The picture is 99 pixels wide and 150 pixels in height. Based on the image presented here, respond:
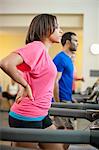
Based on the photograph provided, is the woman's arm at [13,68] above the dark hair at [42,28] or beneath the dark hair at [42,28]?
beneath

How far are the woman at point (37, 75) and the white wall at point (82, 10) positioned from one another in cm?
548

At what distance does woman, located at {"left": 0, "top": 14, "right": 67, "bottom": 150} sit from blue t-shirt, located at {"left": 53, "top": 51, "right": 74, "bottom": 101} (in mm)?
896

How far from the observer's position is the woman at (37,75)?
68.3 inches

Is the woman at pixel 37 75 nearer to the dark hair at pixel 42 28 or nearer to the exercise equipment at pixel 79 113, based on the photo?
the dark hair at pixel 42 28

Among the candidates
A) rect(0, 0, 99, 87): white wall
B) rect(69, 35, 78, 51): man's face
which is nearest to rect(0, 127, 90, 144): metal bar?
rect(69, 35, 78, 51): man's face

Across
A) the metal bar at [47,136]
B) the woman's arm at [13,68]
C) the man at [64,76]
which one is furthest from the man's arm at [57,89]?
the metal bar at [47,136]

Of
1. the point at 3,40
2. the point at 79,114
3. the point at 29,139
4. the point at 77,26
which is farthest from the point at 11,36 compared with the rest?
the point at 29,139

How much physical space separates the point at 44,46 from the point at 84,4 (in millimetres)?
5805

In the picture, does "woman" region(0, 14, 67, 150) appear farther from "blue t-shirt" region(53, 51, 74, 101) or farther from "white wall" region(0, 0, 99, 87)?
"white wall" region(0, 0, 99, 87)

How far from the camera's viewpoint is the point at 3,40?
1032 centimetres

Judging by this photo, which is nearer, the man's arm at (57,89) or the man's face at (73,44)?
the man's arm at (57,89)

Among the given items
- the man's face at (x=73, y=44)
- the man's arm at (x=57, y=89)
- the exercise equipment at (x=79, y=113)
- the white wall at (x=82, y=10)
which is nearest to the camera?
the exercise equipment at (x=79, y=113)

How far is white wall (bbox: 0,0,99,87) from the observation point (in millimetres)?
7406

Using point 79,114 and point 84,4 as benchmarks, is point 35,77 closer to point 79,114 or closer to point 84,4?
point 79,114
